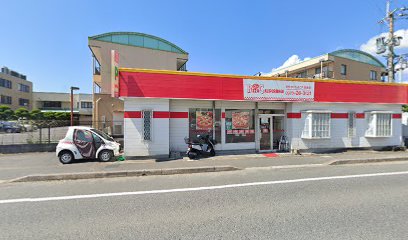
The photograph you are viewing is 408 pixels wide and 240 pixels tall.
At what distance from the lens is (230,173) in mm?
7523

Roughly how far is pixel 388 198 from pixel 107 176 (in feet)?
26.1

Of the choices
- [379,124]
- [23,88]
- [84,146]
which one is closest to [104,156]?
[84,146]

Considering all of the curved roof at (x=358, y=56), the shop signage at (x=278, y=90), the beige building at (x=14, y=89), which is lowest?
the shop signage at (x=278, y=90)

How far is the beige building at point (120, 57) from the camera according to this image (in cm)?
1939

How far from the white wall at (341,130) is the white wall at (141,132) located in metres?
6.97

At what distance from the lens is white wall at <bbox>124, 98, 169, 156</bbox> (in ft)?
31.9

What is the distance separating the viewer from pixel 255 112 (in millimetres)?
11656

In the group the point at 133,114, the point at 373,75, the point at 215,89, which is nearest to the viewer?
the point at 133,114

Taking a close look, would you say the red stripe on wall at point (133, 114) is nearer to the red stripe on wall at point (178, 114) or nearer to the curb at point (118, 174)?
the red stripe on wall at point (178, 114)

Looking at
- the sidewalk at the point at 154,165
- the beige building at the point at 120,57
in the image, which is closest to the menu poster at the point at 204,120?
the sidewalk at the point at 154,165

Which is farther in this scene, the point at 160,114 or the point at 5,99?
the point at 5,99

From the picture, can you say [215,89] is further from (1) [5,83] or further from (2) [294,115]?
(1) [5,83]

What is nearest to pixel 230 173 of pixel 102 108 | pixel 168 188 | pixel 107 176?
pixel 168 188

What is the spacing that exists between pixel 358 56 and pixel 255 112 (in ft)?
111
